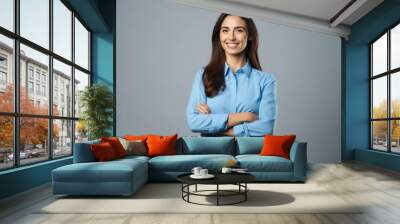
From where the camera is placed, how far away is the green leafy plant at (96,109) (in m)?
7.62

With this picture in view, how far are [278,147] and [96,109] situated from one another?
3.62 meters

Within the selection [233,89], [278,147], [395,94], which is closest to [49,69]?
[233,89]

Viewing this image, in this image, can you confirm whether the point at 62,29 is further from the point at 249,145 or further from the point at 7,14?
the point at 249,145

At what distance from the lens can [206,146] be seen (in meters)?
7.03

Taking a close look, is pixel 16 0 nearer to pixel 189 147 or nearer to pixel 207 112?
pixel 189 147

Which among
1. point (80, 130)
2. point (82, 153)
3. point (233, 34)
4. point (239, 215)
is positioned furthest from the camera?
point (233, 34)

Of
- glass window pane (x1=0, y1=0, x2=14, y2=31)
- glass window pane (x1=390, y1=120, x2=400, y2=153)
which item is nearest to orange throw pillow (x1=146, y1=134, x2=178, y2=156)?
glass window pane (x1=0, y1=0, x2=14, y2=31)

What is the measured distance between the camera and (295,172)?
20.2 ft

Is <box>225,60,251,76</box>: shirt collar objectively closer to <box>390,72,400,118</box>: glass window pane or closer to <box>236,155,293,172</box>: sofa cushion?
<box>236,155,293,172</box>: sofa cushion

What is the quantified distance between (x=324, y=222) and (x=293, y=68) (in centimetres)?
547

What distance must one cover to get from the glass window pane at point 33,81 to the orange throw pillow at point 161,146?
182 cm

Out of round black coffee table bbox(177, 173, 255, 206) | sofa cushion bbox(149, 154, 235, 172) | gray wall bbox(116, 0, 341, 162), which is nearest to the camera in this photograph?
round black coffee table bbox(177, 173, 255, 206)

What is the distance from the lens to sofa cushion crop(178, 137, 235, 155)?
276 inches

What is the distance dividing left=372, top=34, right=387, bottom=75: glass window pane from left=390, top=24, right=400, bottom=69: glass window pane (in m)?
0.28
